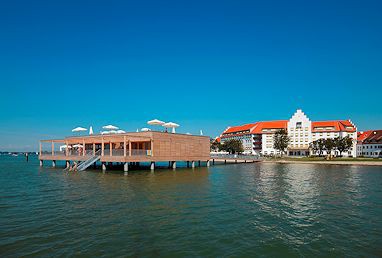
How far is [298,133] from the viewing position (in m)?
111

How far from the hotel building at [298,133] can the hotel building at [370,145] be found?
2814 millimetres

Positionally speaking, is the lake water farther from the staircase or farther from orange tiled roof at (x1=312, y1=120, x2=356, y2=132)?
orange tiled roof at (x1=312, y1=120, x2=356, y2=132)

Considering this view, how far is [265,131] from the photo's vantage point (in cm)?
11706

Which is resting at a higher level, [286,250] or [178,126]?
[178,126]

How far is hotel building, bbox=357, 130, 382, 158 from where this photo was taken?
322ft

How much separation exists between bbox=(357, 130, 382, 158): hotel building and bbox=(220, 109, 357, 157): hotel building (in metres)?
2.81

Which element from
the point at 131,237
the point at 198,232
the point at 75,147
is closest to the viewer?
the point at 131,237

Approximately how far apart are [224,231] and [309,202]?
31.8 ft

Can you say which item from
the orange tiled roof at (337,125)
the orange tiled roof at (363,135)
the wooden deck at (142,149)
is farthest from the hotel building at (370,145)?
the wooden deck at (142,149)

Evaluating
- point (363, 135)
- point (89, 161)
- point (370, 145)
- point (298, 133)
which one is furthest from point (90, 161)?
point (363, 135)

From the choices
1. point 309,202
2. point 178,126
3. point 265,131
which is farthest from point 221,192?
point 265,131

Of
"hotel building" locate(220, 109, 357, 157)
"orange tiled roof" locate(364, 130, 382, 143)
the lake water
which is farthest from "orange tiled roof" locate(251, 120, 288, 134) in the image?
the lake water

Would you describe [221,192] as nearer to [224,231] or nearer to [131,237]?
[224,231]

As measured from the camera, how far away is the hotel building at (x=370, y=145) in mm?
98125
